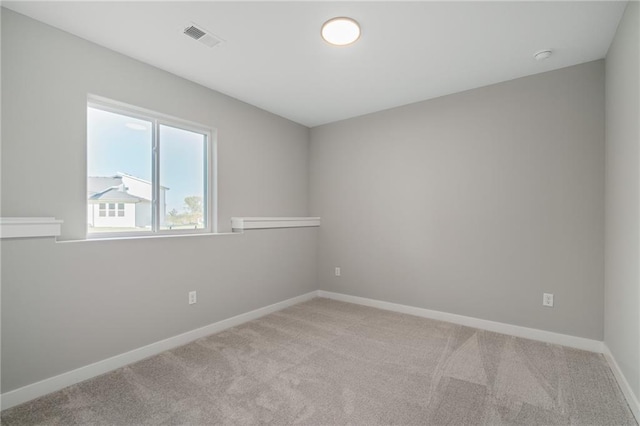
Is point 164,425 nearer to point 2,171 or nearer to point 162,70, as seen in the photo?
point 2,171

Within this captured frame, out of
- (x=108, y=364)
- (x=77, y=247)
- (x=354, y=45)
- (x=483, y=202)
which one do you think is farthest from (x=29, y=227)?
(x=483, y=202)

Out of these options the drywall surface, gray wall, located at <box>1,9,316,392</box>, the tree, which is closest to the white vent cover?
gray wall, located at <box>1,9,316,392</box>

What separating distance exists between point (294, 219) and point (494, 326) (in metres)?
2.54

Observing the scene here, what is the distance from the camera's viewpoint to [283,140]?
411 cm

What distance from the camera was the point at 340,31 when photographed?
2168 mm

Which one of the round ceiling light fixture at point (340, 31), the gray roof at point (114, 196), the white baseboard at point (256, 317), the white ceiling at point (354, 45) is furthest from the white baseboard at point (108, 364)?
the round ceiling light fixture at point (340, 31)

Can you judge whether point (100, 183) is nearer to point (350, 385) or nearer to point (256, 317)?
point (256, 317)

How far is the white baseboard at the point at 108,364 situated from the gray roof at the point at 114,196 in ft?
4.03

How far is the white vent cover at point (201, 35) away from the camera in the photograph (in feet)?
7.06

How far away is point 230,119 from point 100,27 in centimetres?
137

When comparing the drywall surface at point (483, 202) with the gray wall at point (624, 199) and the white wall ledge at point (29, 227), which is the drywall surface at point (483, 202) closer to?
the gray wall at point (624, 199)

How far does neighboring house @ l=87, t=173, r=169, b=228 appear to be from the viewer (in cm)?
242

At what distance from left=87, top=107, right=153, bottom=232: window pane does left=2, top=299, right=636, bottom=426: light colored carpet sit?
1.18 meters

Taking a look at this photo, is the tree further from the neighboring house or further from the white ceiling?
the white ceiling
